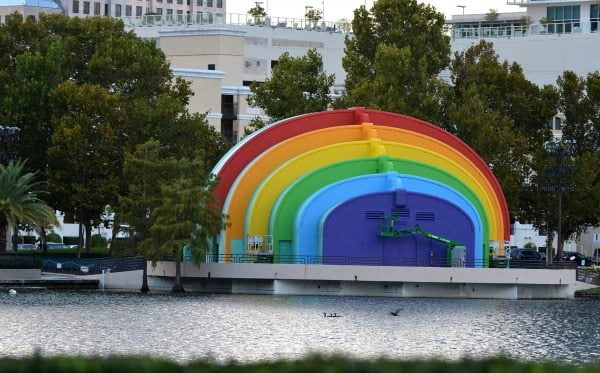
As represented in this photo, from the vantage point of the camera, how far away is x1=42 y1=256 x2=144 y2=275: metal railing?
295ft

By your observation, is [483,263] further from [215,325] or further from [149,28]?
[149,28]

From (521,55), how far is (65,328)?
3731 inches

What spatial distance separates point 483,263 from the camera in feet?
281

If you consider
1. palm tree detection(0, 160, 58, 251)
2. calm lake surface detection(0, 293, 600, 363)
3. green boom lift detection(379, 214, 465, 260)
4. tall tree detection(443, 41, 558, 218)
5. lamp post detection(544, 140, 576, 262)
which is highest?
tall tree detection(443, 41, 558, 218)

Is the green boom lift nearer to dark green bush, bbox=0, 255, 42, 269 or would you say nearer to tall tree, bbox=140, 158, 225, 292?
tall tree, bbox=140, 158, 225, 292

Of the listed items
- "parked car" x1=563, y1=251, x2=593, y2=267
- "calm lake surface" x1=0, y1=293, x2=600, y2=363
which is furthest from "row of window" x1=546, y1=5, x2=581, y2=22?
"calm lake surface" x1=0, y1=293, x2=600, y2=363

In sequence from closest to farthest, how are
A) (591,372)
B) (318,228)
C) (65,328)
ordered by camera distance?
1. (591,372)
2. (65,328)
3. (318,228)

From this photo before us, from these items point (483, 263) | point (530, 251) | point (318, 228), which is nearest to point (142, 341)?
point (318, 228)

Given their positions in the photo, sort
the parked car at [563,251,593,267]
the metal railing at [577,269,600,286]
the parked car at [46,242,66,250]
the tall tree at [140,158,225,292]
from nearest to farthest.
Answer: the tall tree at [140,158,225,292], the metal railing at [577,269,600,286], the parked car at [563,251,593,267], the parked car at [46,242,66,250]

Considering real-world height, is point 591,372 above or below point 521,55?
below

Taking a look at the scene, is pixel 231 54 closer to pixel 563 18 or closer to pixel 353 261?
pixel 563 18

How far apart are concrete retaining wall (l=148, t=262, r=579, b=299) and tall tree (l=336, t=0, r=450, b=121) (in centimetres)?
2069

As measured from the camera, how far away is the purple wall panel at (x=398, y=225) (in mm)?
82062

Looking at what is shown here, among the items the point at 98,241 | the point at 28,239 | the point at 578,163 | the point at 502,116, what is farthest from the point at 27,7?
the point at 578,163
